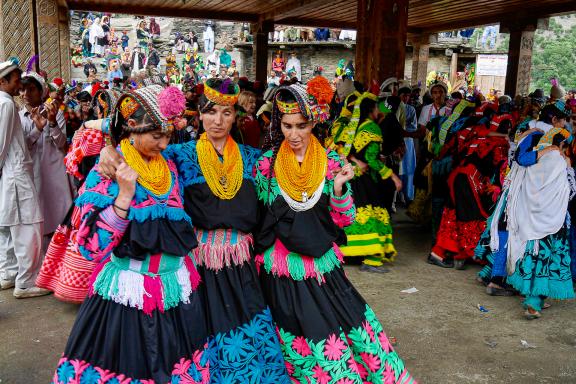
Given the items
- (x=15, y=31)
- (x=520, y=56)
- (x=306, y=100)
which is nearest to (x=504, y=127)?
(x=306, y=100)

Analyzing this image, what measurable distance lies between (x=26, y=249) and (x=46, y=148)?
3.33 feet

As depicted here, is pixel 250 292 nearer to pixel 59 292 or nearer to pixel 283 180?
pixel 283 180

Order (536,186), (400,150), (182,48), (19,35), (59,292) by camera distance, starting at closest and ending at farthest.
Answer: (59,292)
(536,186)
(19,35)
(400,150)
(182,48)

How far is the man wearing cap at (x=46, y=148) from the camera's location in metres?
4.87

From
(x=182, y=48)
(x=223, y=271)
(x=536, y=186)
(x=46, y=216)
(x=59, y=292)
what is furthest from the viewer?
(x=182, y=48)

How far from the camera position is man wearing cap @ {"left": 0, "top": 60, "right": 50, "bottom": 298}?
14.4 ft

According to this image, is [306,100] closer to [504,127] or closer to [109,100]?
[109,100]

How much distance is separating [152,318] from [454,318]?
3.11m

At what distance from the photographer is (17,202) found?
4578mm

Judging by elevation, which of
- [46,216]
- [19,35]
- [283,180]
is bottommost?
[46,216]

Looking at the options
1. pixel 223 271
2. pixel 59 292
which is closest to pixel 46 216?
pixel 59 292

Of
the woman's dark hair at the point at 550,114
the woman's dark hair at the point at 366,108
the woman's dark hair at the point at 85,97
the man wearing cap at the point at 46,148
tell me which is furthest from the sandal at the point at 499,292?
the woman's dark hair at the point at 85,97

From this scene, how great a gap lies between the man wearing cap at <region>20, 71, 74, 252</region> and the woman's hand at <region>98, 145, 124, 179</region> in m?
2.97

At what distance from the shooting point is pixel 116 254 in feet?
7.54
